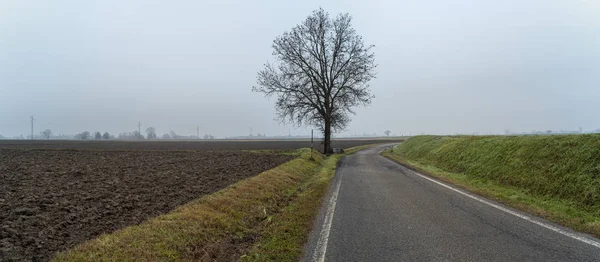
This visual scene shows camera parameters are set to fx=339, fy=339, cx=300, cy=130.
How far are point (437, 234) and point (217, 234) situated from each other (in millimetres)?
4256

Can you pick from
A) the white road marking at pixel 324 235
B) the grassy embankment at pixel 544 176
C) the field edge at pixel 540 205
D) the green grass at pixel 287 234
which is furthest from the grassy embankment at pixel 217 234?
the grassy embankment at pixel 544 176

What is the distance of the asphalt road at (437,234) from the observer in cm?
513

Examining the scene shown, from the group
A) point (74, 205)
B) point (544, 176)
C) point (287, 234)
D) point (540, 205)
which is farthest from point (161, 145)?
point (540, 205)

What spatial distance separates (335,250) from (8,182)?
13.5m

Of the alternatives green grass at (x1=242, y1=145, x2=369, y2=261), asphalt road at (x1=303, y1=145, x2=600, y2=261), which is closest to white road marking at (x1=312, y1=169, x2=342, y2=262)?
asphalt road at (x1=303, y1=145, x2=600, y2=261)

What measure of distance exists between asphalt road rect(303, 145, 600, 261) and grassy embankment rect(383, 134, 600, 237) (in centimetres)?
82

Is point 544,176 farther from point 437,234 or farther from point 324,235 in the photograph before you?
point 324,235

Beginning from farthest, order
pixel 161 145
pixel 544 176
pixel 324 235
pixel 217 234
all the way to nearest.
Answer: pixel 161 145 → pixel 544 176 → pixel 217 234 → pixel 324 235

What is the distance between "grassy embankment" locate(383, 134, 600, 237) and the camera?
→ 313 inches

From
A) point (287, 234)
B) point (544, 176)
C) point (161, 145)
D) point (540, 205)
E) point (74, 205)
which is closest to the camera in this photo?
point (287, 234)

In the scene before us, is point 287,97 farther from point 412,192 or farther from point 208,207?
point 208,207

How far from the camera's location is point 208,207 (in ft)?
28.0

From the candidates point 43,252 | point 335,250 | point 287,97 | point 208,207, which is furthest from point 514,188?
point 287,97

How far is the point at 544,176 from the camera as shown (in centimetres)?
1049
